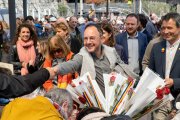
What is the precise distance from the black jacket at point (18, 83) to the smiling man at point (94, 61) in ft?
1.20

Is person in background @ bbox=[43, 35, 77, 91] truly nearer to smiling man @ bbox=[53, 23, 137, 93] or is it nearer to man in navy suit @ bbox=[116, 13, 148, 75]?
smiling man @ bbox=[53, 23, 137, 93]

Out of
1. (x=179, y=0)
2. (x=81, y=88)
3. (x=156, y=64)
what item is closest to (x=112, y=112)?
(x=81, y=88)

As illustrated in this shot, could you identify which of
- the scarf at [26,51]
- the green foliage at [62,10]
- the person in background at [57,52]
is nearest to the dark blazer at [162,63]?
the person in background at [57,52]

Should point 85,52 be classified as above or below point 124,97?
above

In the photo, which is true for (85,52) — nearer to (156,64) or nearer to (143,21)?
(156,64)

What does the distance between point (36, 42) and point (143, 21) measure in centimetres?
350

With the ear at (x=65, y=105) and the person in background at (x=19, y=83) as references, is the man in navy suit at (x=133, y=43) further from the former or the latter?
the ear at (x=65, y=105)

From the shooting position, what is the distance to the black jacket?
10.8 ft

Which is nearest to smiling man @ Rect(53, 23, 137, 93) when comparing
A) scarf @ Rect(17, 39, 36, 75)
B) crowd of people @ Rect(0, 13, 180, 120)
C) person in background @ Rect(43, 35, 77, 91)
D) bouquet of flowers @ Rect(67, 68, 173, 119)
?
crowd of people @ Rect(0, 13, 180, 120)

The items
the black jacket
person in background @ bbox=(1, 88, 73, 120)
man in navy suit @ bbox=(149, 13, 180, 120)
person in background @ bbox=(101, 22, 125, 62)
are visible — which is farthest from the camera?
person in background @ bbox=(101, 22, 125, 62)

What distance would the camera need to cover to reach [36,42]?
7.67m

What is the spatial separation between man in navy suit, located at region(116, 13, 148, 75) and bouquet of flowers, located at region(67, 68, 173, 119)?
137 inches

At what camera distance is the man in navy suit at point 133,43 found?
7102 millimetres

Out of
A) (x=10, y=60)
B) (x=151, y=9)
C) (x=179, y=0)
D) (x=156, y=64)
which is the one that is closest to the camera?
(x=156, y=64)
